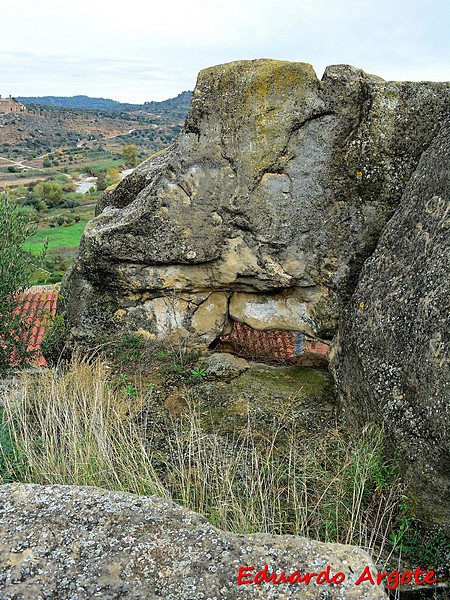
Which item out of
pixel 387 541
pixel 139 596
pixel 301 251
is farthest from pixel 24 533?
pixel 301 251

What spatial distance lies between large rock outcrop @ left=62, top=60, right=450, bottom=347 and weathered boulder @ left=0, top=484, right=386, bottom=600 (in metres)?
3.65

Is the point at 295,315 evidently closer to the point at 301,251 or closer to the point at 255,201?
the point at 301,251

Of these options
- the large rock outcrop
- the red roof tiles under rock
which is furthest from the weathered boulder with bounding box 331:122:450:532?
the red roof tiles under rock

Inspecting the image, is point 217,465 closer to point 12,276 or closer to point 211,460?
point 211,460

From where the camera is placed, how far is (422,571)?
4258 millimetres

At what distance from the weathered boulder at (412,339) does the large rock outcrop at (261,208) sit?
59 centimetres

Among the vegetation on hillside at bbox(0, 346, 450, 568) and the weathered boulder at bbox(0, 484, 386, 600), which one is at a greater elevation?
the weathered boulder at bbox(0, 484, 386, 600)

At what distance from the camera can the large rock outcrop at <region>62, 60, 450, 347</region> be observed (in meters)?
6.03

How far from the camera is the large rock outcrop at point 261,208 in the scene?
6.03m

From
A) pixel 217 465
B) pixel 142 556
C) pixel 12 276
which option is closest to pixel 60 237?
pixel 12 276

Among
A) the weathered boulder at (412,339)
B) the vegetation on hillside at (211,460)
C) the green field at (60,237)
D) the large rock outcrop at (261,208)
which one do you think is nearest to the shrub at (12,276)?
the large rock outcrop at (261,208)

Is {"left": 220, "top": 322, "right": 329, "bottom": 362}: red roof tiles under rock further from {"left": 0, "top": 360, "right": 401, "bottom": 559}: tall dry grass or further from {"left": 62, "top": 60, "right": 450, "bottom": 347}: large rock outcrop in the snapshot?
{"left": 0, "top": 360, "right": 401, "bottom": 559}: tall dry grass

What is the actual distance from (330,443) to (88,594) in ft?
9.90

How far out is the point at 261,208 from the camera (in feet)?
21.2
